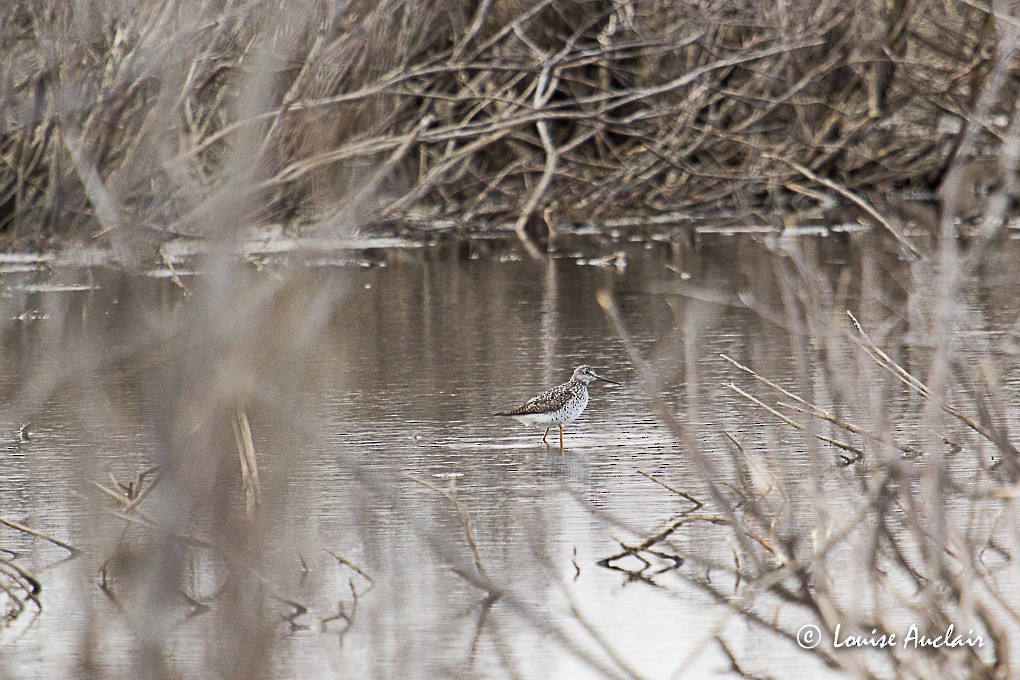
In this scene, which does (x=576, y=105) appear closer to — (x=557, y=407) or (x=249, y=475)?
(x=557, y=407)

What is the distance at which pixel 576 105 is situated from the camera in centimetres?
2273

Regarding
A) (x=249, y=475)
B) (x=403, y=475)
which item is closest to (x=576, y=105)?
(x=403, y=475)

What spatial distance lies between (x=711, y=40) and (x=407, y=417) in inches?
561

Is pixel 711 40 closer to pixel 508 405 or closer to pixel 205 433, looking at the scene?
pixel 508 405

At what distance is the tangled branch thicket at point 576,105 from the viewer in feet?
50.8

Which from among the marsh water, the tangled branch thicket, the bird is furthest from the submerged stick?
the tangled branch thicket

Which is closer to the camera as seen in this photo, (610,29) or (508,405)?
(508,405)

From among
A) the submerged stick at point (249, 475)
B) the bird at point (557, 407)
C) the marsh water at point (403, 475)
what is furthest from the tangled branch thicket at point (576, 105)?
the submerged stick at point (249, 475)

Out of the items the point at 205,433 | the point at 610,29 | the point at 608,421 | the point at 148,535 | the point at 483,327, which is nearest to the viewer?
the point at 205,433

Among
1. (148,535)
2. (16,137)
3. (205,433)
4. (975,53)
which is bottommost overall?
(148,535)

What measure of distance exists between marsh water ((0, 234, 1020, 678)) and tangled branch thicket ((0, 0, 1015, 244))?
6.79ft

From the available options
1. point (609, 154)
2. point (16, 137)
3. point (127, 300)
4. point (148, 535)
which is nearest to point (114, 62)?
point (127, 300)

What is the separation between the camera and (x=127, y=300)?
15633 millimetres

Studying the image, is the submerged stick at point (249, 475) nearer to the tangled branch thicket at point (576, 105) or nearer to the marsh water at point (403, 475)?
the marsh water at point (403, 475)
